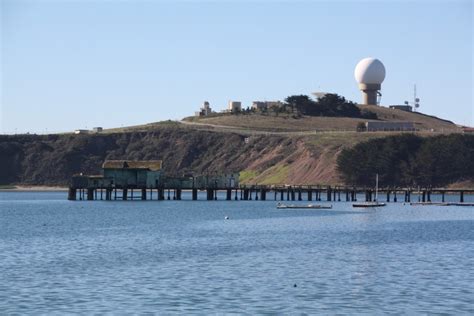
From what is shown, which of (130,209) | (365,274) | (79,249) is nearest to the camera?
(365,274)

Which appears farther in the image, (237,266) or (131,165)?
(131,165)

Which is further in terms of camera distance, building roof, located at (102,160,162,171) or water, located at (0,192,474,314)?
building roof, located at (102,160,162,171)

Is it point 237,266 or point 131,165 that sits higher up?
point 131,165

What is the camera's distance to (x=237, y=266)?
6531 centimetres

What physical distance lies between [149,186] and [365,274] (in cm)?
11234

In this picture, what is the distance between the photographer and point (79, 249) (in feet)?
260

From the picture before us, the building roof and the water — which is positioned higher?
the building roof

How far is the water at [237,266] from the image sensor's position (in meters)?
49.9

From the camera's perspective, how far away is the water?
49.9m

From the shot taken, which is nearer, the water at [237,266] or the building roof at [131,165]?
the water at [237,266]

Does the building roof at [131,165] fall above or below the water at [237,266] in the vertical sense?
above

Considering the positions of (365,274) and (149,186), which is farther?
(149,186)

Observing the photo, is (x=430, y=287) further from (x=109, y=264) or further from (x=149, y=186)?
(x=149, y=186)

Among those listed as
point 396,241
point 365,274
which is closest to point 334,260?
point 365,274
